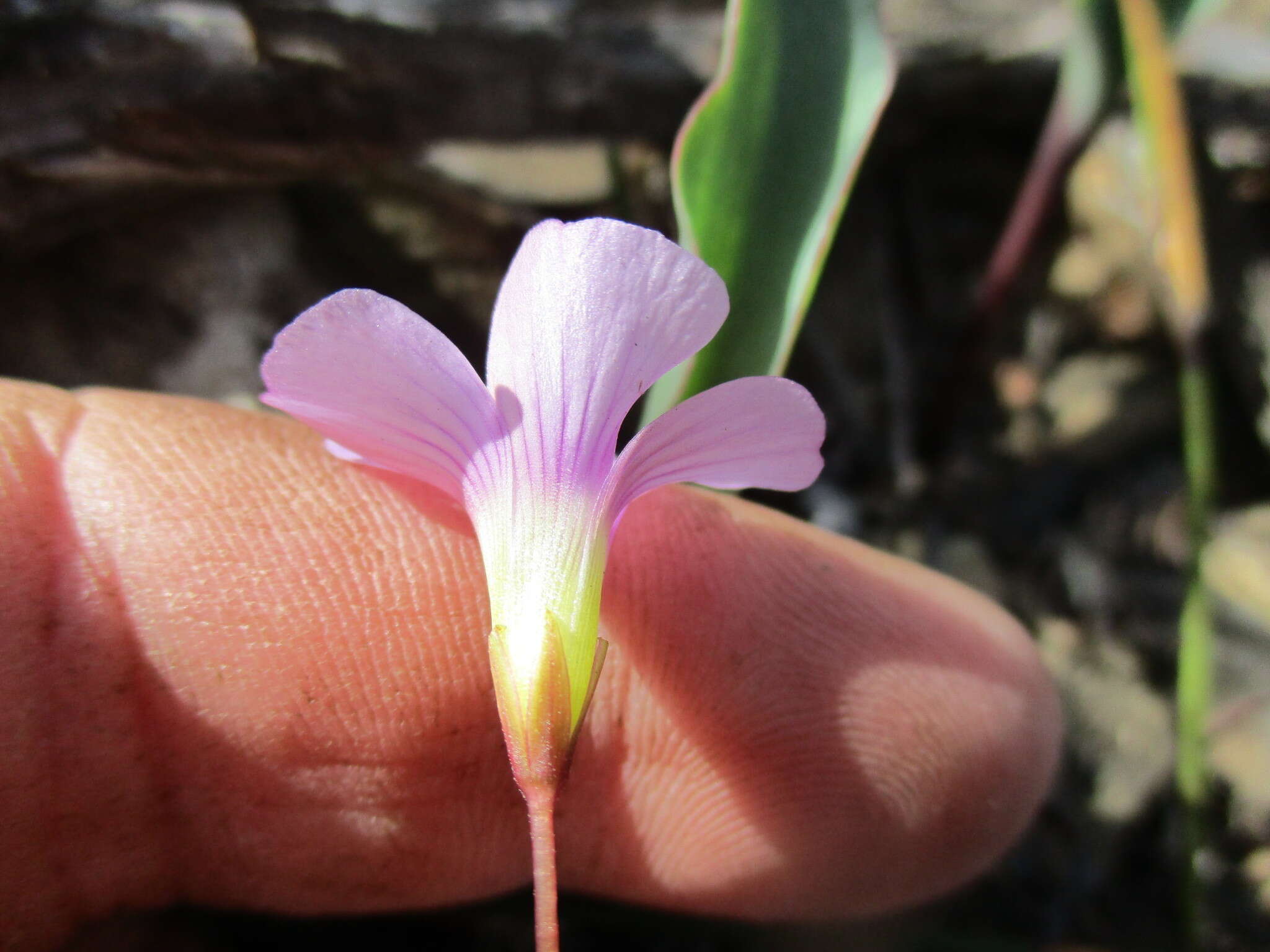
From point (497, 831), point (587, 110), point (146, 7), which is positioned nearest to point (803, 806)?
point (497, 831)

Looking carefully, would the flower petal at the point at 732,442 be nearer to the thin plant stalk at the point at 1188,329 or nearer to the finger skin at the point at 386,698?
the finger skin at the point at 386,698

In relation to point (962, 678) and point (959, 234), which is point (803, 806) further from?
point (959, 234)

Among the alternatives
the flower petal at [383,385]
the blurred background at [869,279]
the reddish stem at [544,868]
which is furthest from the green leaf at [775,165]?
the blurred background at [869,279]

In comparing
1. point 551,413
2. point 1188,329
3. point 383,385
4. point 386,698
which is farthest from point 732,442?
point 1188,329

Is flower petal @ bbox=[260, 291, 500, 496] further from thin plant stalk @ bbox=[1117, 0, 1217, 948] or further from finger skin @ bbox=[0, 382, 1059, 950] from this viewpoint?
thin plant stalk @ bbox=[1117, 0, 1217, 948]

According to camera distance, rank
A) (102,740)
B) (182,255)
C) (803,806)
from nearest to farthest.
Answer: (102,740), (803,806), (182,255)

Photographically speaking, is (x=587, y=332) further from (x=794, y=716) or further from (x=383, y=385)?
(x=794, y=716)
